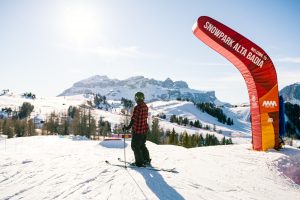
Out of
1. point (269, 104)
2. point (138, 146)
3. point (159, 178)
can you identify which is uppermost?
point (269, 104)

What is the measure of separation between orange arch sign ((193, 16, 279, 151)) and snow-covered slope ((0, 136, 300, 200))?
1.97 m

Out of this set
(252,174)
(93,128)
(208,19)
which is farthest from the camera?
(93,128)

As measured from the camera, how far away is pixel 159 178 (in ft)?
30.3

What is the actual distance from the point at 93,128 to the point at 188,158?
111 m

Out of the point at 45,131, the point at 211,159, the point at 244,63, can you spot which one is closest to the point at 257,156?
the point at 211,159

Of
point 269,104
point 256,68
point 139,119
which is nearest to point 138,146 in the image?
point 139,119

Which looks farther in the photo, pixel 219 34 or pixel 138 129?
pixel 219 34

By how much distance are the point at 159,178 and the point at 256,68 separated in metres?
9.86

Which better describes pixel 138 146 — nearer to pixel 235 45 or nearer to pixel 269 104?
pixel 235 45

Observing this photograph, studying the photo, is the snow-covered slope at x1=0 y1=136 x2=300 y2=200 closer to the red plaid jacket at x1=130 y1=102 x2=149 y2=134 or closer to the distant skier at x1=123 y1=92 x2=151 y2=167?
the distant skier at x1=123 y1=92 x2=151 y2=167

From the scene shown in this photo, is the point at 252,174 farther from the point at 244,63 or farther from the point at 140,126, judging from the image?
the point at 244,63

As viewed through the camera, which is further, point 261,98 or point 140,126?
point 261,98

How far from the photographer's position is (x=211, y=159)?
47.0 feet

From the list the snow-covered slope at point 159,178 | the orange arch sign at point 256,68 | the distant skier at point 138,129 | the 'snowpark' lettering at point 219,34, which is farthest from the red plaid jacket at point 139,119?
the 'snowpark' lettering at point 219,34
